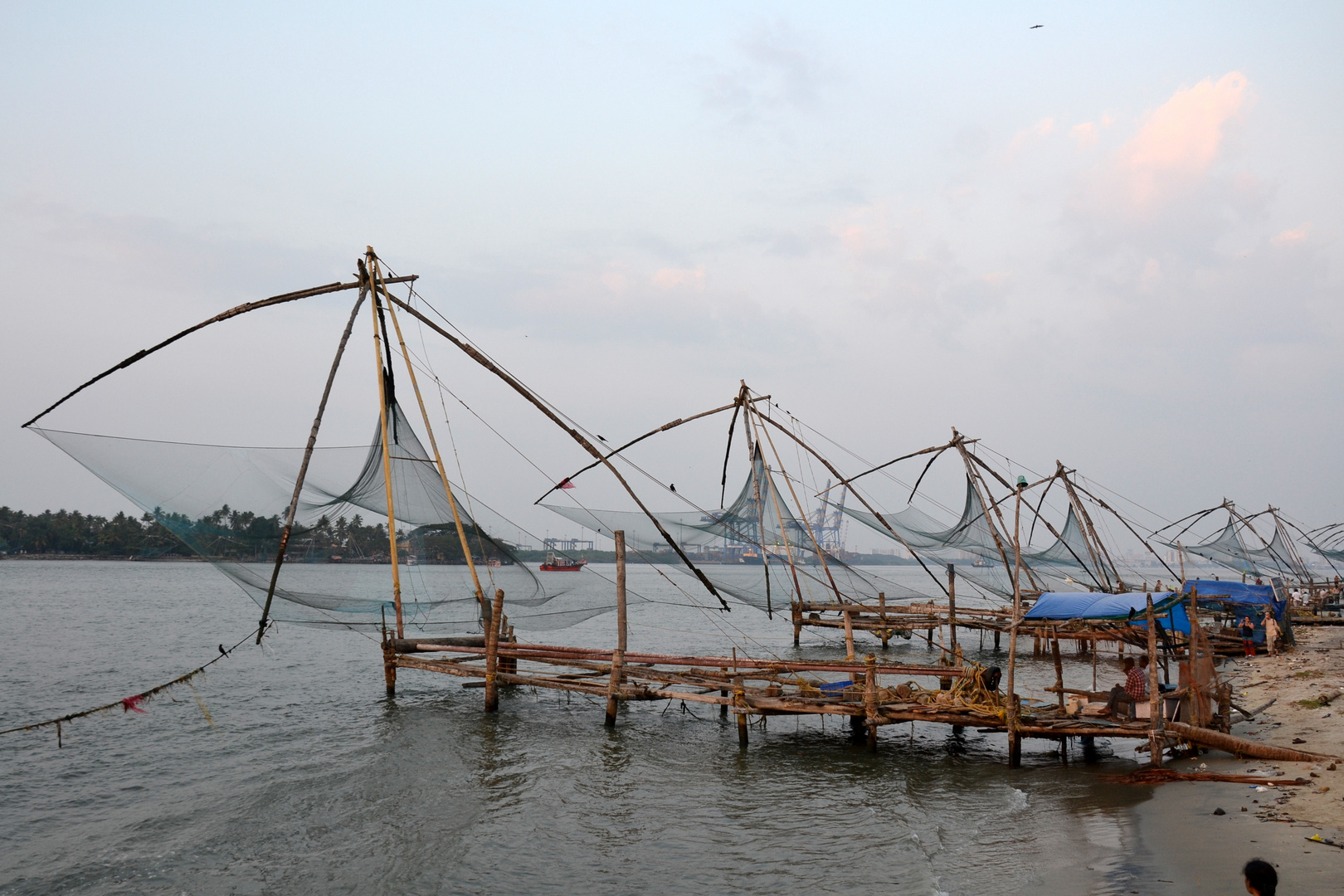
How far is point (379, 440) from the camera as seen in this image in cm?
1106

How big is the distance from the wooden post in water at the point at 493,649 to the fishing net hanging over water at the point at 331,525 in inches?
9.3

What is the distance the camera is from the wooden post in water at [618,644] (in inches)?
467

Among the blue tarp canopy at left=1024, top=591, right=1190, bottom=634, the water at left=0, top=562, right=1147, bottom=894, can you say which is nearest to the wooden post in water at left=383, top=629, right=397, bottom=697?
the water at left=0, top=562, right=1147, bottom=894

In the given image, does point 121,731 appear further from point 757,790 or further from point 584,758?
point 757,790

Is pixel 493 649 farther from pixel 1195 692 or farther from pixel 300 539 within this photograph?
pixel 1195 692

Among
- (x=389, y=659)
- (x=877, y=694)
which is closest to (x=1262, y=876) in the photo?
(x=877, y=694)

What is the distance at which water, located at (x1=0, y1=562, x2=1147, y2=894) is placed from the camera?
23.2 feet

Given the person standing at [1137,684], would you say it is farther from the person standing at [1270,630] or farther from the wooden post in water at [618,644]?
the person standing at [1270,630]

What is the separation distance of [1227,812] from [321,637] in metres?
25.8

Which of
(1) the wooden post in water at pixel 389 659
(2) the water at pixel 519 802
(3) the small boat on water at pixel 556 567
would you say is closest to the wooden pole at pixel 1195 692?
(2) the water at pixel 519 802

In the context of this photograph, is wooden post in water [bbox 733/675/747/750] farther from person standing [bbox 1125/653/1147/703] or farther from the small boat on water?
person standing [bbox 1125/653/1147/703]

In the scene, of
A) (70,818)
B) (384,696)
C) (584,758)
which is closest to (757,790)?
(584,758)

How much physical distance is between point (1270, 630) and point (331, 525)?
19779 millimetres

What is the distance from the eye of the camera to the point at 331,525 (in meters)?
11.0
